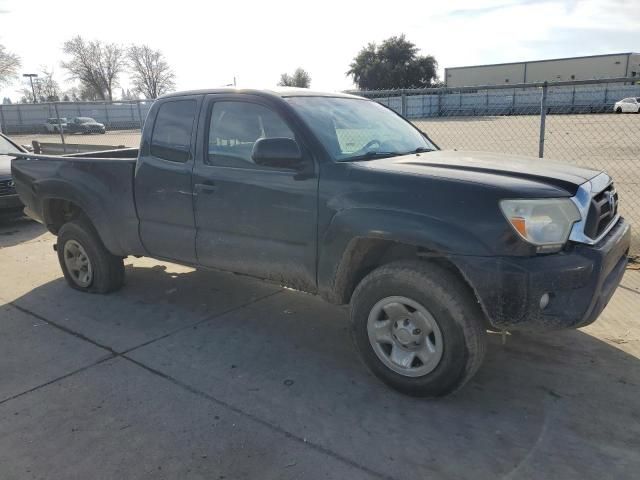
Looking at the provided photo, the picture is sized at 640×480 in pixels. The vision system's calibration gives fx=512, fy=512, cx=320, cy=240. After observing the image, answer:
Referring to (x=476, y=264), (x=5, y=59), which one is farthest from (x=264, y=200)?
(x=5, y=59)

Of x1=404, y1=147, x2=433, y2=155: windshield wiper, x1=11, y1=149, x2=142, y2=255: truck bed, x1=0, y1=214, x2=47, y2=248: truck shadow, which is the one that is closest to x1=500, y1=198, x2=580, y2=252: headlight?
x1=404, y1=147, x2=433, y2=155: windshield wiper

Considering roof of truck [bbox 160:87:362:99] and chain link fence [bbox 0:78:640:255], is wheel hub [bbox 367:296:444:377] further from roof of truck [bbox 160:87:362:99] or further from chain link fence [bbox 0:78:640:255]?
chain link fence [bbox 0:78:640:255]

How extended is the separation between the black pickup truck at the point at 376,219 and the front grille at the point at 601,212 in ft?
0.07

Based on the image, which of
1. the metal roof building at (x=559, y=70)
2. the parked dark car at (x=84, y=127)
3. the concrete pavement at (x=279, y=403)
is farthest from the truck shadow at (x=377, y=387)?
the metal roof building at (x=559, y=70)

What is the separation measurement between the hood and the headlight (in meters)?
0.15

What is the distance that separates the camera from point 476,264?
2826mm

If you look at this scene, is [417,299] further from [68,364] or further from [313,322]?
[68,364]

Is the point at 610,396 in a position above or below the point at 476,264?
below

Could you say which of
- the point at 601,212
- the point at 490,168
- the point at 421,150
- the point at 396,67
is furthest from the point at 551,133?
the point at 396,67

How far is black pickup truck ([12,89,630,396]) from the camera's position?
2805 millimetres

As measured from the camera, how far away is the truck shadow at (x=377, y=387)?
2699 mm

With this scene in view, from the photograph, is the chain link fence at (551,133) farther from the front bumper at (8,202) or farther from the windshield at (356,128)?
the front bumper at (8,202)

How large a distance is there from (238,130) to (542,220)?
2.29 metres

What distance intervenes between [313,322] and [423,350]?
4.83ft
